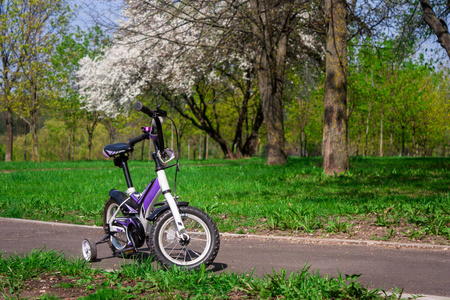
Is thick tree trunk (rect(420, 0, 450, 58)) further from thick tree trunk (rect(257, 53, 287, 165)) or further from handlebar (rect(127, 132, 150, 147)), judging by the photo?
handlebar (rect(127, 132, 150, 147))

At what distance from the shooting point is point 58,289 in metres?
3.69

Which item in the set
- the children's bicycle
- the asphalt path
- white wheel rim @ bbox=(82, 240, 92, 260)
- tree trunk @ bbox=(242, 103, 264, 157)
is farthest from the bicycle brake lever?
tree trunk @ bbox=(242, 103, 264, 157)

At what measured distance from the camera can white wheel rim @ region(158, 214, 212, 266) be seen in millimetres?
4170

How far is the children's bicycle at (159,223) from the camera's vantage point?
4137 millimetres

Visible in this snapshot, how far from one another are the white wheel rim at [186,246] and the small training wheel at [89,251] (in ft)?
2.95

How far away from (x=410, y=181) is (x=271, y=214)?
5376mm

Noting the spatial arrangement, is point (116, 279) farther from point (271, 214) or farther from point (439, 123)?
point (439, 123)

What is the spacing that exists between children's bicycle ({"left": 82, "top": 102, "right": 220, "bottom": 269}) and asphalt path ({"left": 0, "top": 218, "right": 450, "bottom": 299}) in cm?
28

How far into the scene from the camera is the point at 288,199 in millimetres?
8703

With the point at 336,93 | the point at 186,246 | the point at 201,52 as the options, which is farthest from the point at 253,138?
the point at 186,246

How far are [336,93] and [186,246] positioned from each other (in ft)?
27.9

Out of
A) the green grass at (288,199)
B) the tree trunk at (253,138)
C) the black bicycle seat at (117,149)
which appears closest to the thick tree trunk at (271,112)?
the green grass at (288,199)

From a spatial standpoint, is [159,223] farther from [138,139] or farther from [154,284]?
[138,139]

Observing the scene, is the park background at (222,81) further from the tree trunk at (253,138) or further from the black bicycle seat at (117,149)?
the black bicycle seat at (117,149)
